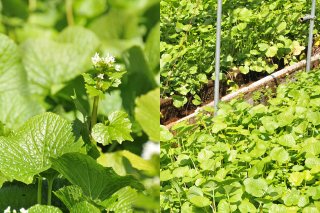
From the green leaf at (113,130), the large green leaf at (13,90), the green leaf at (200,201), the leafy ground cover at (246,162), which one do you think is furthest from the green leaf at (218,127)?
the green leaf at (113,130)

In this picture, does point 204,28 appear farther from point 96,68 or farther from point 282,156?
point 96,68

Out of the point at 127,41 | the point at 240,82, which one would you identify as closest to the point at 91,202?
the point at 127,41

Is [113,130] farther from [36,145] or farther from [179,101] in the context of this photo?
[179,101]

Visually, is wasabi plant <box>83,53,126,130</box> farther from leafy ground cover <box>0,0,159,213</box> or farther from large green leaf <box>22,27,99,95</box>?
large green leaf <box>22,27,99,95</box>

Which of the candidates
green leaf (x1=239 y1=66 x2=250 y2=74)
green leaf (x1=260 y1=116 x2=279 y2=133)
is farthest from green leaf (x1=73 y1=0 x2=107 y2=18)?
green leaf (x1=239 y1=66 x2=250 y2=74)

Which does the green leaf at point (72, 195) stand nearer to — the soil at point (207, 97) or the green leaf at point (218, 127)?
the green leaf at point (218, 127)

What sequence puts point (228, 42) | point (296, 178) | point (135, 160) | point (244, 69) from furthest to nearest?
point (228, 42)
point (244, 69)
point (296, 178)
point (135, 160)

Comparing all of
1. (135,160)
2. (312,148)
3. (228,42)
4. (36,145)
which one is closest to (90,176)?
(36,145)

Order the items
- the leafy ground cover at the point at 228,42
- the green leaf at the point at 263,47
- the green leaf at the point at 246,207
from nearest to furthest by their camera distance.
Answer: the green leaf at the point at 246,207
the leafy ground cover at the point at 228,42
the green leaf at the point at 263,47
